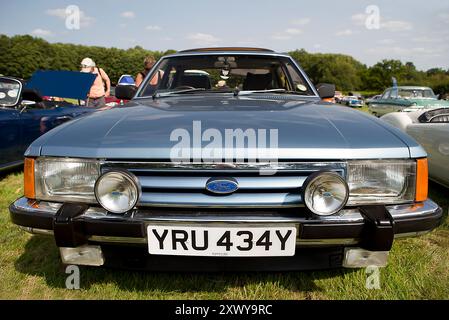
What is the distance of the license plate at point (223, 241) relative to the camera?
1.57 meters

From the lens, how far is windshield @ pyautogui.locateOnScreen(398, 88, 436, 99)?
38.0 feet

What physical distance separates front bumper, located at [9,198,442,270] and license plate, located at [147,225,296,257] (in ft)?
0.10

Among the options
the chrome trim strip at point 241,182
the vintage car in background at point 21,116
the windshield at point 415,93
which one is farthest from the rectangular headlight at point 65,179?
the windshield at point 415,93

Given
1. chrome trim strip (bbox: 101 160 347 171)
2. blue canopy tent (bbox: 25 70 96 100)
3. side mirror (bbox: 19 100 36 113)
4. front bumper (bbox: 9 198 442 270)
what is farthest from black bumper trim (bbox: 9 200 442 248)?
blue canopy tent (bbox: 25 70 96 100)

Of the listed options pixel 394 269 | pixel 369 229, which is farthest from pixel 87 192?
pixel 394 269

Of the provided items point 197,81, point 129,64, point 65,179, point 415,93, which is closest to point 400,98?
point 415,93

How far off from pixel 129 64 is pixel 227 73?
240 feet

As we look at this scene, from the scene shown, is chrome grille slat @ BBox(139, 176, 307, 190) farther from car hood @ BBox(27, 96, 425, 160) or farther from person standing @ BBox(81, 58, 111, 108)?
person standing @ BBox(81, 58, 111, 108)

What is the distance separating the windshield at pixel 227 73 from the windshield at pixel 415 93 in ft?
32.8

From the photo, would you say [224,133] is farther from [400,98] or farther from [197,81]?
[400,98]

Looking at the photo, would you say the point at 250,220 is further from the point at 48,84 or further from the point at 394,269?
the point at 48,84

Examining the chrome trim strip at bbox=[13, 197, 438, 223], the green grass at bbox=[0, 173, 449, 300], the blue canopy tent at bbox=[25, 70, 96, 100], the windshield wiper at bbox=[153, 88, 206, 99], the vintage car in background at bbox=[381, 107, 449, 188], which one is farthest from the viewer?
the blue canopy tent at bbox=[25, 70, 96, 100]

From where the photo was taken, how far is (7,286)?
2.07 metres
